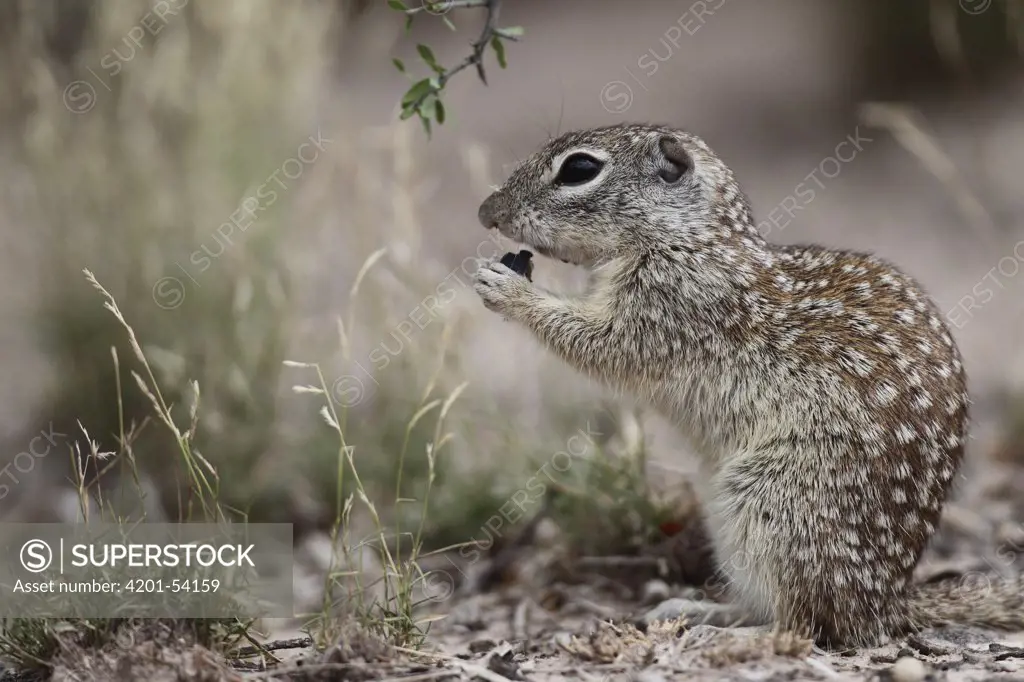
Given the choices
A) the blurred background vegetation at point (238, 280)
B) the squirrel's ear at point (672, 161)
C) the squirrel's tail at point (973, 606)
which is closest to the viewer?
the squirrel's tail at point (973, 606)

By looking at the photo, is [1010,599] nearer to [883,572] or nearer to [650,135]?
[883,572]

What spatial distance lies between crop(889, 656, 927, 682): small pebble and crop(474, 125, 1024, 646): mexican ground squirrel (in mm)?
442

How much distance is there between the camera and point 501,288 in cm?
416

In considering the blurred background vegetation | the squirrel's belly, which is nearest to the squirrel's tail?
the squirrel's belly

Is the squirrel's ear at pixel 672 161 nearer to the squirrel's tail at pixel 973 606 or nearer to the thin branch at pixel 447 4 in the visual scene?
the thin branch at pixel 447 4

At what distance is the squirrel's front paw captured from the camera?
416 centimetres

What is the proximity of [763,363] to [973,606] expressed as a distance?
132 centimetres

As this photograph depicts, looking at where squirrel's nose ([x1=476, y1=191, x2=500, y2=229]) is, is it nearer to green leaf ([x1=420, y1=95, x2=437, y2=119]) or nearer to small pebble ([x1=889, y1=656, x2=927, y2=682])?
green leaf ([x1=420, y1=95, x2=437, y2=119])

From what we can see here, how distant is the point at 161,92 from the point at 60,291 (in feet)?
4.14

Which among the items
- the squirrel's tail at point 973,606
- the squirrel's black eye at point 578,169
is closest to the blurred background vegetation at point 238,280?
the squirrel's black eye at point 578,169

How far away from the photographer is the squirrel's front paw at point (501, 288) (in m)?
4.16

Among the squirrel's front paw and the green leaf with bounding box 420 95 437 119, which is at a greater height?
the green leaf with bounding box 420 95 437 119

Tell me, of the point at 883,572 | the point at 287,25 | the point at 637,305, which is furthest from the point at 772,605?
the point at 287,25

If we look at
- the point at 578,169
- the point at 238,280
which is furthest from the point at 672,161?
the point at 238,280
